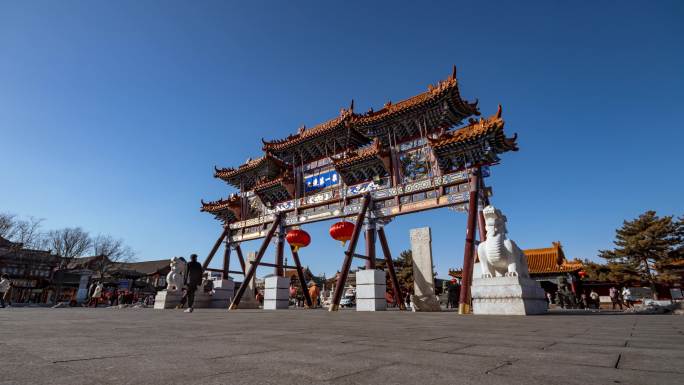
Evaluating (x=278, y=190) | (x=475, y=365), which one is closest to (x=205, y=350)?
(x=475, y=365)

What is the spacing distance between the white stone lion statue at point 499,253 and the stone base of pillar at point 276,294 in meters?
9.26

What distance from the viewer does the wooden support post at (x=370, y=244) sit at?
1339 centimetres

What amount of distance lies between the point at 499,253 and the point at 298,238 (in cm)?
910

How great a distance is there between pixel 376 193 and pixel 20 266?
36416 mm

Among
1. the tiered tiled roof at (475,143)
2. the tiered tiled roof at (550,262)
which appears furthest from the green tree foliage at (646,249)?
the tiered tiled roof at (475,143)

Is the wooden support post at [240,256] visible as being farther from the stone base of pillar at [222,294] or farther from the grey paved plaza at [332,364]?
the grey paved plaza at [332,364]

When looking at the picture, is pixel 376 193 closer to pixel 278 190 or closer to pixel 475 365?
pixel 278 190

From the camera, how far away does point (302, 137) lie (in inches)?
678

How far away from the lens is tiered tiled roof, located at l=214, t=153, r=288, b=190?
18.6 metres

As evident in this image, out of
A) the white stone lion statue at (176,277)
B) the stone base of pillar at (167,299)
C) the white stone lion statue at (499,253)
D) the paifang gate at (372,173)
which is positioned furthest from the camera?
the white stone lion statue at (176,277)

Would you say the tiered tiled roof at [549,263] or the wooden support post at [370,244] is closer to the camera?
the wooden support post at [370,244]

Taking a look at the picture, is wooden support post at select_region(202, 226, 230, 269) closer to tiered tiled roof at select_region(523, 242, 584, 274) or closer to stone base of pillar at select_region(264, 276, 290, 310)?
stone base of pillar at select_region(264, 276, 290, 310)

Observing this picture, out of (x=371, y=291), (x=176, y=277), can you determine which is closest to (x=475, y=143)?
(x=371, y=291)

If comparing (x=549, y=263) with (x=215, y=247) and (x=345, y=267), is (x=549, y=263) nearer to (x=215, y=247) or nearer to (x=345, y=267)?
(x=345, y=267)
